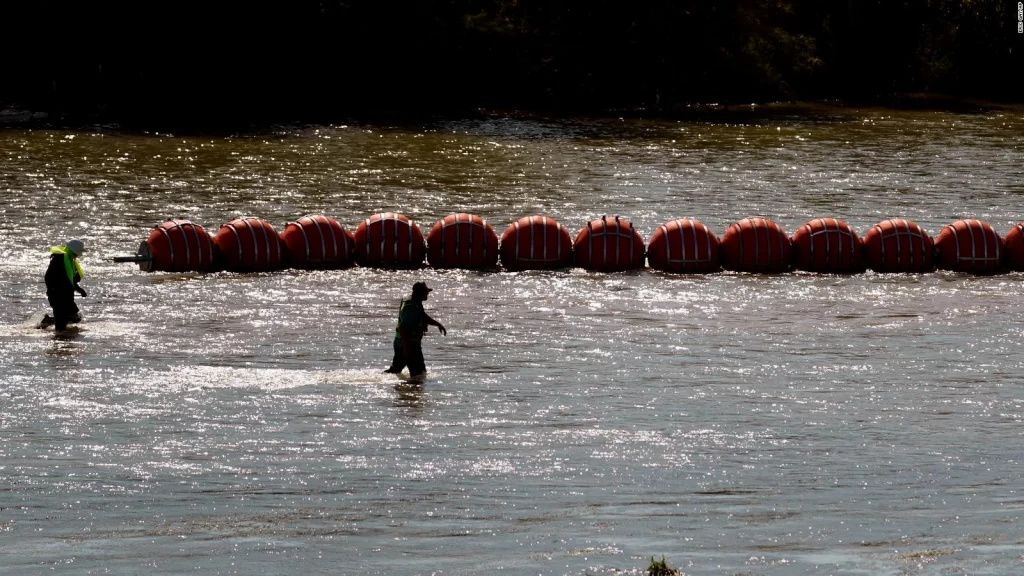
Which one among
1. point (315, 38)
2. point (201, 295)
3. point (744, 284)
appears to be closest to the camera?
point (201, 295)

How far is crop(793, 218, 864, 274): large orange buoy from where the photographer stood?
120 feet

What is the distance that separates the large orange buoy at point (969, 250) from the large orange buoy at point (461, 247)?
34.4 feet

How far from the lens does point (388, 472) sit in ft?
64.0

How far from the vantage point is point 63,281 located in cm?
2778

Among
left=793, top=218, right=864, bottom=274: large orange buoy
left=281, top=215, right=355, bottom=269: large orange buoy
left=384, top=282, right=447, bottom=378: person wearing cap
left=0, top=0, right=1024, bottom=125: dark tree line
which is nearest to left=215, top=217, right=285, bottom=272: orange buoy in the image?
left=281, top=215, right=355, bottom=269: large orange buoy

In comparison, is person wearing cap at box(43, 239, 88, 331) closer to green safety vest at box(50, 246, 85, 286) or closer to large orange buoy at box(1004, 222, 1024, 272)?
green safety vest at box(50, 246, 85, 286)

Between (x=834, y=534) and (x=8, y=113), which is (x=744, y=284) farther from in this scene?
(x=8, y=113)

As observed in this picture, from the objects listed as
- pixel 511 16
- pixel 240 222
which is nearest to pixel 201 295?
pixel 240 222

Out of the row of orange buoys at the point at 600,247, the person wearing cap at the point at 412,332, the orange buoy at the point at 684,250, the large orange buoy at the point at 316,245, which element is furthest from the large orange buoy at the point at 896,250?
the person wearing cap at the point at 412,332

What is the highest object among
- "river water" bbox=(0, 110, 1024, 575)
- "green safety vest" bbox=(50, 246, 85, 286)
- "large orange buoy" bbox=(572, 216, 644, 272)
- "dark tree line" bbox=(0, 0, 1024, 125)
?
"dark tree line" bbox=(0, 0, 1024, 125)

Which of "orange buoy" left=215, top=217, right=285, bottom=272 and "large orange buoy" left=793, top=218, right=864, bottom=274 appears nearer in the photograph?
"orange buoy" left=215, top=217, right=285, bottom=272

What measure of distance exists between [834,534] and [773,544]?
0.82 metres

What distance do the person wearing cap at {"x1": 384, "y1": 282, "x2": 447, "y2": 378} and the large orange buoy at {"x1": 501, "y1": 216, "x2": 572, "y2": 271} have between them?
1141 centimetres

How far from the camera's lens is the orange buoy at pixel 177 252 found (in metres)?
35.0
